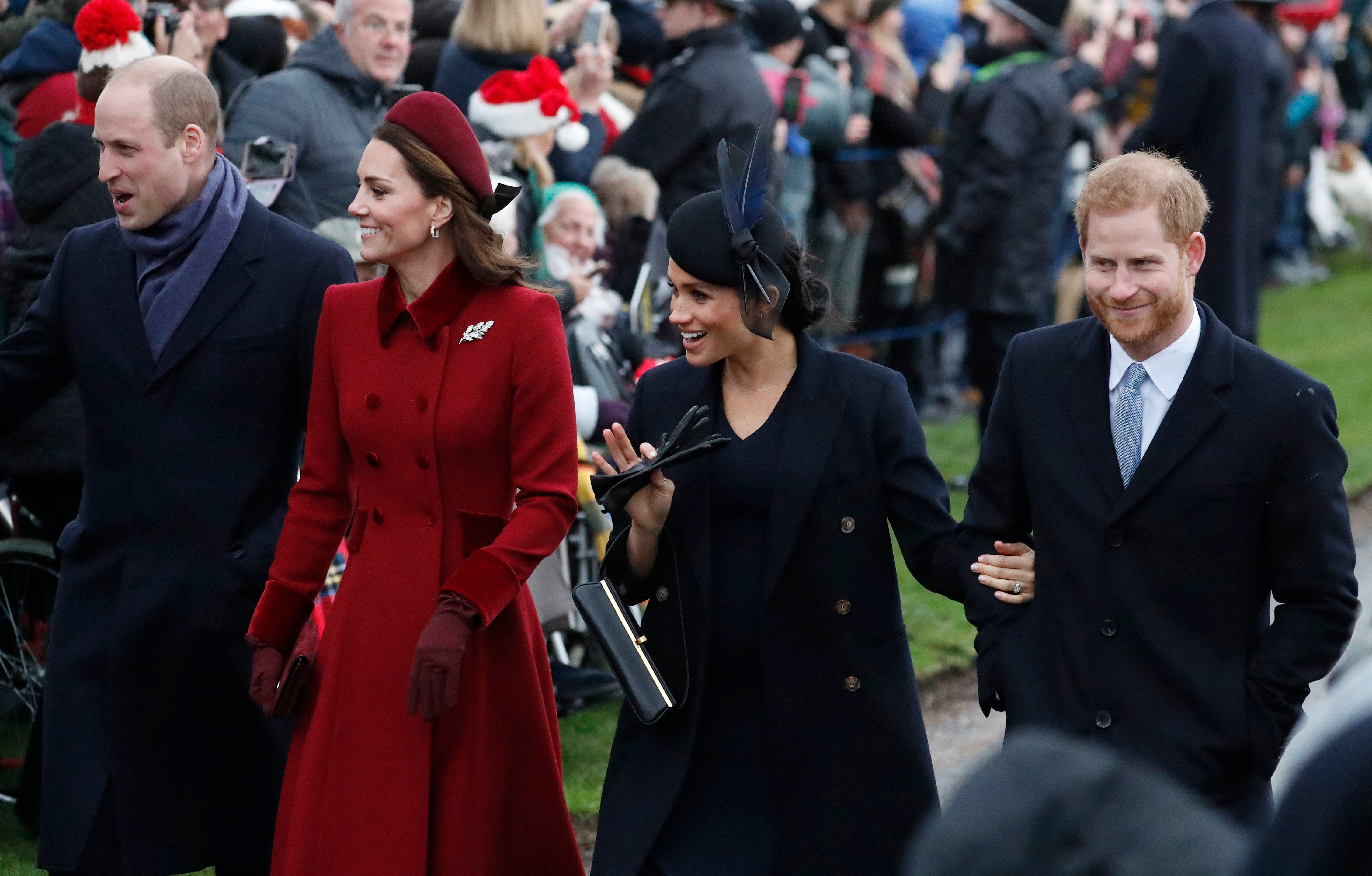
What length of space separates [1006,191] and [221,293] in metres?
6.38

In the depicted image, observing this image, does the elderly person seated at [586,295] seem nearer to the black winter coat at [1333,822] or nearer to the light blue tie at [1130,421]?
the light blue tie at [1130,421]

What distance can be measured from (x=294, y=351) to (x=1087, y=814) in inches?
135

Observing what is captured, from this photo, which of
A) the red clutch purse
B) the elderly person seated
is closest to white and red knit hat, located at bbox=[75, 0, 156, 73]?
the elderly person seated

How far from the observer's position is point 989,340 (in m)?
10.3

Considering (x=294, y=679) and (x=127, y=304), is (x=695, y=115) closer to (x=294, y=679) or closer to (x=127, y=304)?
(x=127, y=304)

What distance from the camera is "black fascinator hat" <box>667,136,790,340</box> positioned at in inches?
161

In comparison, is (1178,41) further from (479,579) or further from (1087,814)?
(1087,814)

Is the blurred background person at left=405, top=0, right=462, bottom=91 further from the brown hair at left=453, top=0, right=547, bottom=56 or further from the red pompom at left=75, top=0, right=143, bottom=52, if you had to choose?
the red pompom at left=75, top=0, right=143, bottom=52

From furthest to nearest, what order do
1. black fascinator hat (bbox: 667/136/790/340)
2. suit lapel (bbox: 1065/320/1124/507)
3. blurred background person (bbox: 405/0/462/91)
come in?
blurred background person (bbox: 405/0/462/91) < black fascinator hat (bbox: 667/136/790/340) < suit lapel (bbox: 1065/320/1124/507)

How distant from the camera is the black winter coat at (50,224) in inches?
226

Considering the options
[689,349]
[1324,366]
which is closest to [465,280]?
[689,349]

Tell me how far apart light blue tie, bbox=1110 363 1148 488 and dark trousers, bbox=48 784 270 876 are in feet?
8.17

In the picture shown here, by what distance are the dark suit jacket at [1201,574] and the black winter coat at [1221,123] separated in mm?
5743

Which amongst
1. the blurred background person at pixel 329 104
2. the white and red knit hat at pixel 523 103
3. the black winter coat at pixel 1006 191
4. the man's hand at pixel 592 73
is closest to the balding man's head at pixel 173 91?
the blurred background person at pixel 329 104
